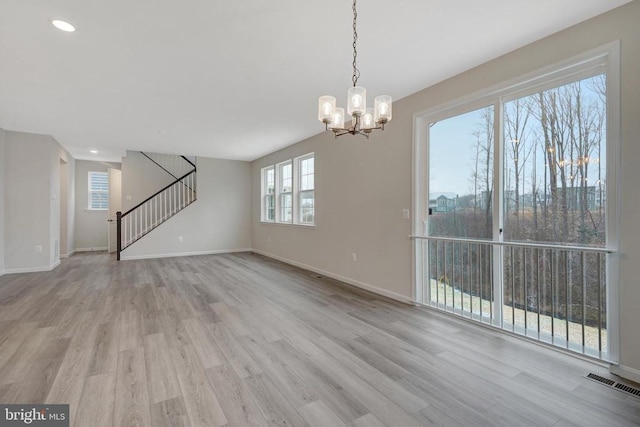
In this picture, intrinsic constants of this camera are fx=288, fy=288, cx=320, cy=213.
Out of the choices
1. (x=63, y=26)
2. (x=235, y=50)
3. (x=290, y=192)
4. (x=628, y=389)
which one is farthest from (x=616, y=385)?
(x=290, y=192)

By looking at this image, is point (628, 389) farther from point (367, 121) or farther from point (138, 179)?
point (138, 179)

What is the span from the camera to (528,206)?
2.67 meters

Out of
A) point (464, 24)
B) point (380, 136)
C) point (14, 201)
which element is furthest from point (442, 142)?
point (14, 201)

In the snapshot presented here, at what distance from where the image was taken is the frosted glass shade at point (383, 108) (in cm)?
215

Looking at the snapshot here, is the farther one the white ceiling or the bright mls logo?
the white ceiling

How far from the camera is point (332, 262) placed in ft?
16.5

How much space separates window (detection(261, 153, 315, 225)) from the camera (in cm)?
593

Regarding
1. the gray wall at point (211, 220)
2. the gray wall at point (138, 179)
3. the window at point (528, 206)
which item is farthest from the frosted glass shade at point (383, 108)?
the gray wall at point (138, 179)

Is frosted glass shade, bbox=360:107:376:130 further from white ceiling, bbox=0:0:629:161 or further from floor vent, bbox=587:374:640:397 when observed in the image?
floor vent, bbox=587:374:640:397

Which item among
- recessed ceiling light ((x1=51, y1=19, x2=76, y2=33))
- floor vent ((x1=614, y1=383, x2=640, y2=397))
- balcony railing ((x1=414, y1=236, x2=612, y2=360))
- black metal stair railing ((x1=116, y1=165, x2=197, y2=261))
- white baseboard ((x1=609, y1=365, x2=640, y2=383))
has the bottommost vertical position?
floor vent ((x1=614, y1=383, x2=640, y2=397))

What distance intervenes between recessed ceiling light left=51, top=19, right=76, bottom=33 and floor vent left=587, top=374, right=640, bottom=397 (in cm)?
466

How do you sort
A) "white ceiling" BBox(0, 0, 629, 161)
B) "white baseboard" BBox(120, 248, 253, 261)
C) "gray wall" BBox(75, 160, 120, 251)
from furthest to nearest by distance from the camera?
1. "gray wall" BBox(75, 160, 120, 251)
2. "white baseboard" BBox(120, 248, 253, 261)
3. "white ceiling" BBox(0, 0, 629, 161)

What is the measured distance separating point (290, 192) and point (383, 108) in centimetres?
456

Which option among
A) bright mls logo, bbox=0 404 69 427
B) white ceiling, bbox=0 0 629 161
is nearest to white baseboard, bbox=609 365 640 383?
white ceiling, bbox=0 0 629 161
